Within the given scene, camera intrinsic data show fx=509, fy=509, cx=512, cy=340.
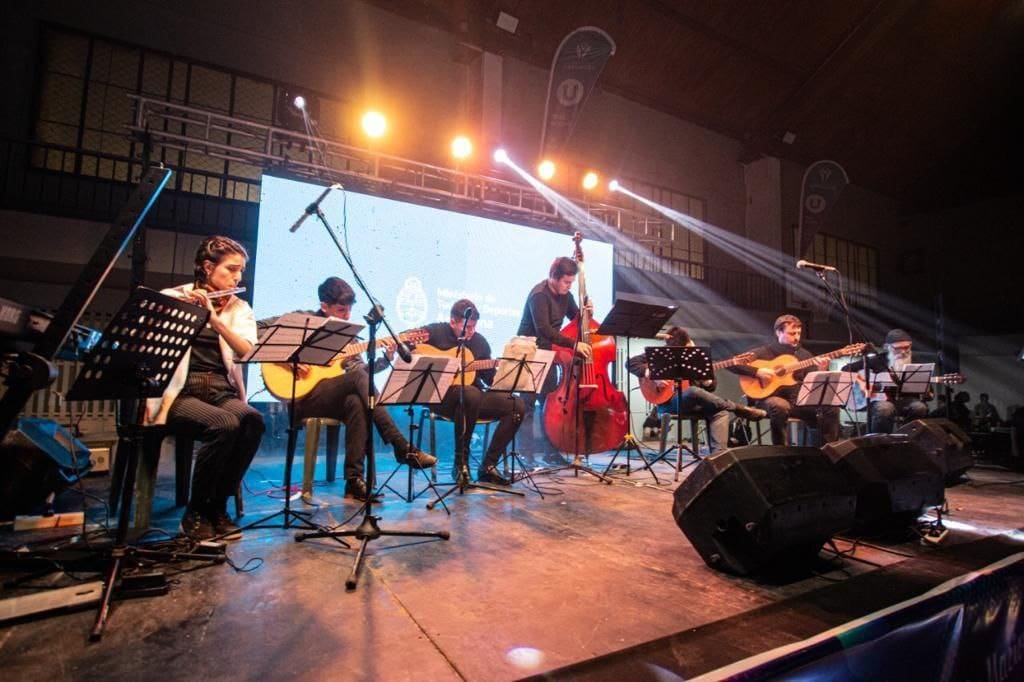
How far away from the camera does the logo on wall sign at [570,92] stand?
29.6 ft

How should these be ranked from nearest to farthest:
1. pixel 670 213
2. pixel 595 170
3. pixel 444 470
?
pixel 444 470 < pixel 595 170 < pixel 670 213

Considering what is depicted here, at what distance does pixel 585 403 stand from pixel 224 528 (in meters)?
2.85

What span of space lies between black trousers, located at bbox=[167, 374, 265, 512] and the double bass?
98.0 inches

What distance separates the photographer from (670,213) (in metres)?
11.6

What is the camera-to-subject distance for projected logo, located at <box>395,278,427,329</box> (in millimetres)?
5781

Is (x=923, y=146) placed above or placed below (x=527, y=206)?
above

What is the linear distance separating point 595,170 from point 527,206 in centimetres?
297

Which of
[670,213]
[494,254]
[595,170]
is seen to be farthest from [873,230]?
[494,254]

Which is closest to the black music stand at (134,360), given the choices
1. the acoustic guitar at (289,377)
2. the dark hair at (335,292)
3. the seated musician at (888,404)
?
the acoustic guitar at (289,377)

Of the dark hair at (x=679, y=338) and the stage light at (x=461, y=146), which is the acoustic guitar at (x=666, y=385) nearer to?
the dark hair at (x=679, y=338)

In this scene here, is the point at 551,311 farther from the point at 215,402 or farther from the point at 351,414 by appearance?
the point at 215,402

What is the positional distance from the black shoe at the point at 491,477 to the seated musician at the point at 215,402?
188 centimetres

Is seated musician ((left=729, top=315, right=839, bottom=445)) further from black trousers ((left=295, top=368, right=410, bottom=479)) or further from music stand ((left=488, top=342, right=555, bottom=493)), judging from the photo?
black trousers ((left=295, top=368, right=410, bottom=479))

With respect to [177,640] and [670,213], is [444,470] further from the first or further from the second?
[670,213]
